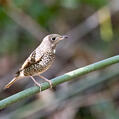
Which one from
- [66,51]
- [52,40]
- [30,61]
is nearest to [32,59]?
[30,61]

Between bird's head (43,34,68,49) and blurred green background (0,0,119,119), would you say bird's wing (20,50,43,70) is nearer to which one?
bird's head (43,34,68,49)

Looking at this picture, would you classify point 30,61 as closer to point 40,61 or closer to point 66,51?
point 40,61

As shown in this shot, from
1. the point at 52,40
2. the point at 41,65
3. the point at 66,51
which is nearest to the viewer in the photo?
the point at 41,65

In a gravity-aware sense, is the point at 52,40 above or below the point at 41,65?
above

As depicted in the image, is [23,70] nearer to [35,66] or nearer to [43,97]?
[35,66]

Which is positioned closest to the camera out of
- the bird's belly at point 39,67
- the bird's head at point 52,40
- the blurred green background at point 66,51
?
the bird's belly at point 39,67

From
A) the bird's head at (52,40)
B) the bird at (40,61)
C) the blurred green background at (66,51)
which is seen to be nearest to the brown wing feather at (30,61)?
the bird at (40,61)

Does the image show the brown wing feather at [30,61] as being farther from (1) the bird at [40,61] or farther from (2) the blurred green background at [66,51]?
(2) the blurred green background at [66,51]
